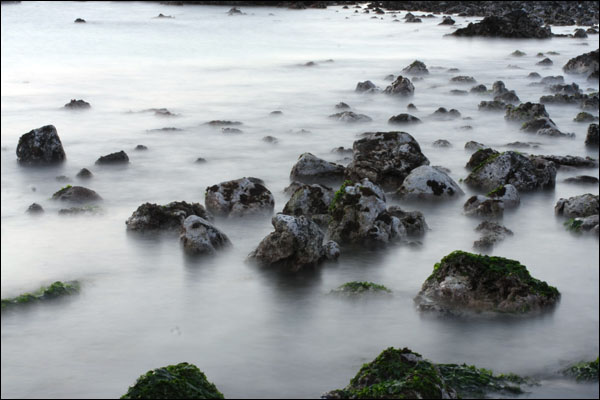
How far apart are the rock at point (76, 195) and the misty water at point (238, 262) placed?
22 centimetres

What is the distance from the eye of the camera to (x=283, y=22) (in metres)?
55.2

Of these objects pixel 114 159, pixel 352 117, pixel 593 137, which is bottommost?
pixel 114 159

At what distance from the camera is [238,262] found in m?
10.2

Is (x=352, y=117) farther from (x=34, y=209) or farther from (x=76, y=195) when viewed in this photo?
(x=34, y=209)

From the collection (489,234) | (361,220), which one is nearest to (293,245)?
(361,220)

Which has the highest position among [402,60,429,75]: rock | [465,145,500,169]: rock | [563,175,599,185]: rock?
[402,60,429,75]: rock

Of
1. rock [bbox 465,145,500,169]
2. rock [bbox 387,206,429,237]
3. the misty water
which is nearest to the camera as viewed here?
the misty water

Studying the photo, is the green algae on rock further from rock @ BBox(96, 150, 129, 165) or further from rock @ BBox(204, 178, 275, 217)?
rock @ BBox(96, 150, 129, 165)

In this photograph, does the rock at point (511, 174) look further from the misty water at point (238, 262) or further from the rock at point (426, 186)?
the rock at point (426, 186)

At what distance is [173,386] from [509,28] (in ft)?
133

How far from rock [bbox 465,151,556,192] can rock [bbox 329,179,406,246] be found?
10.4 ft

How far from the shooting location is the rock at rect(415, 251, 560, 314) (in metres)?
8.53

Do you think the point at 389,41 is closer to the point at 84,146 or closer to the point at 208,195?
the point at 84,146

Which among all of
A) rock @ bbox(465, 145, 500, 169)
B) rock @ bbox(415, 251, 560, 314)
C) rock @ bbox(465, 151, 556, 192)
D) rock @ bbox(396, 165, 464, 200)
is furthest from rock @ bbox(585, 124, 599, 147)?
rock @ bbox(415, 251, 560, 314)
